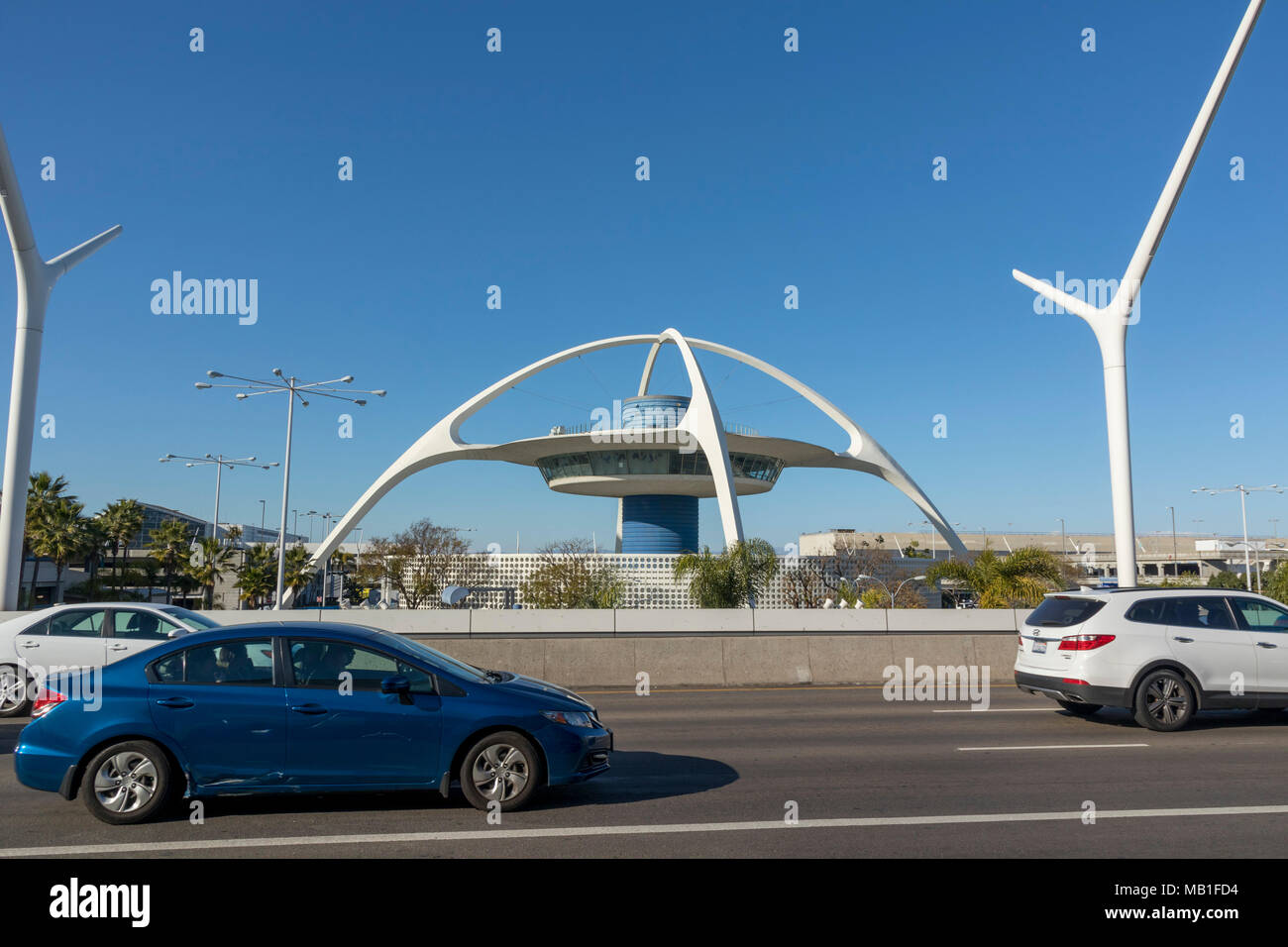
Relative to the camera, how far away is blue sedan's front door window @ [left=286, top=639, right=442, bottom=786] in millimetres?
6617

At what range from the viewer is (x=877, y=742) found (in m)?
10.2

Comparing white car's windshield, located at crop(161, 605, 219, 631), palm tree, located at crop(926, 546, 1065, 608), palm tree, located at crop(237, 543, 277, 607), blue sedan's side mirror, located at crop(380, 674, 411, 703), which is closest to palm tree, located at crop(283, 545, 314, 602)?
palm tree, located at crop(237, 543, 277, 607)

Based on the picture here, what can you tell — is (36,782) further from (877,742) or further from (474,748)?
(877,742)

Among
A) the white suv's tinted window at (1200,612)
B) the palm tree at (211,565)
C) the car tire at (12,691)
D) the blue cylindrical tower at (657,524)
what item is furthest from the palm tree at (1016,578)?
the palm tree at (211,565)

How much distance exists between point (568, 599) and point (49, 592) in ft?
147

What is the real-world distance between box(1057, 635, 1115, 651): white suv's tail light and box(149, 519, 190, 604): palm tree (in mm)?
55356

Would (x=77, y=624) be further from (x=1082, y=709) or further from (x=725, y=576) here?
(x=725, y=576)

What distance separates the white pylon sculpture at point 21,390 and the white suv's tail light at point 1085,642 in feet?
61.0

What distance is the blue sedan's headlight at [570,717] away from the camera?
698 cm

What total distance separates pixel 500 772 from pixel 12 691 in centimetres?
968

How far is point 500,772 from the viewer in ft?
22.7

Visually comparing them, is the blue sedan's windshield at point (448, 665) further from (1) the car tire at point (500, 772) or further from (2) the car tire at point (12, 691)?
(2) the car tire at point (12, 691)

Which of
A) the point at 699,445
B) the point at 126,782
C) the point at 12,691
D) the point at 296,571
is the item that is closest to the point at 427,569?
the point at 296,571

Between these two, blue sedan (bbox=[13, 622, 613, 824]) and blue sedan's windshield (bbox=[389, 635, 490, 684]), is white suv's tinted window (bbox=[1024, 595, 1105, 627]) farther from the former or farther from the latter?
blue sedan's windshield (bbox=[389, 635, 490, 684])
